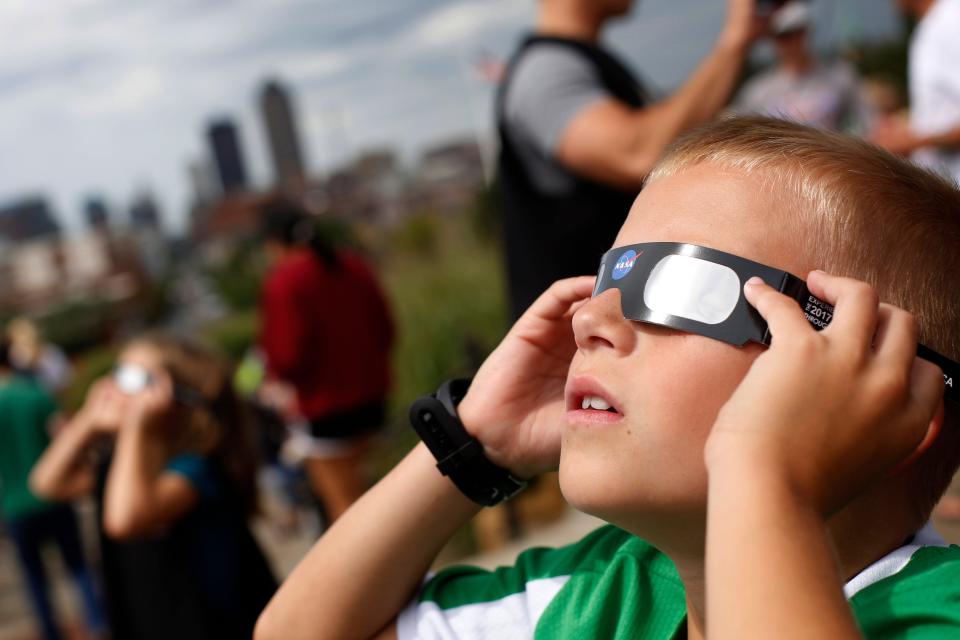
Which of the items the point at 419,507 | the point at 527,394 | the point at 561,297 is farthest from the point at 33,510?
the point at 561,297

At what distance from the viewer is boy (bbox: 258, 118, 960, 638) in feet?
3.06

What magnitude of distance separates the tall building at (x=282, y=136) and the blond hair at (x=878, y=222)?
16247 millimetres

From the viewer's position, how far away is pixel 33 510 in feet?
20.4

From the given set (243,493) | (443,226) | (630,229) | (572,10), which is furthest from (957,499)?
(443,226)

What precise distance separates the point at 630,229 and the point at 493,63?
5.86 meters

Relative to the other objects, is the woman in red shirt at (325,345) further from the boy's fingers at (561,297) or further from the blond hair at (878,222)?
the blond hair at (878,222)

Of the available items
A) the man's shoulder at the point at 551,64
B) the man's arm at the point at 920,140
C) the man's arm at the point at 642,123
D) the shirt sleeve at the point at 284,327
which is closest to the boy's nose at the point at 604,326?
the man's arm at the point at 642,123

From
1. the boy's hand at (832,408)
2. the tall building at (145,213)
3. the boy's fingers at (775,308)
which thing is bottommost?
the tall building at (145,213)

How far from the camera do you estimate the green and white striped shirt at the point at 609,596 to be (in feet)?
3.50

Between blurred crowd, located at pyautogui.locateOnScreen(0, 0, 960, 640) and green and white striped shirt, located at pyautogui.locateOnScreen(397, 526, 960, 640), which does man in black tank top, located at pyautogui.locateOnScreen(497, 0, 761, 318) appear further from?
green and white striped shirt, located at pyautogui.locateOnScreen(397, 526, 960, 640)

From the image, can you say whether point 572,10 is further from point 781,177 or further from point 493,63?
point 493,63

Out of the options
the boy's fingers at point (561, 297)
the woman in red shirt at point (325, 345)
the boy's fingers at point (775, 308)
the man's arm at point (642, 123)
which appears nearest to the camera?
the boy's fingers at point (775, 308)

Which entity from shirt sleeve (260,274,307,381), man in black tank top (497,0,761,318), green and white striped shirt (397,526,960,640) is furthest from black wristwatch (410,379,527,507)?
shirt sleeve (260,274,307,381)

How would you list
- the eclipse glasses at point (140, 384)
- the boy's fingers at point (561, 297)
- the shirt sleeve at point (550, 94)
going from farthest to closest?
the eclipse glasses at point (140, 384) < the shirt sleeve at point (550, 94) < the boy's fingers at point (561, 297)
